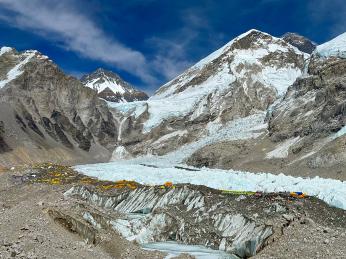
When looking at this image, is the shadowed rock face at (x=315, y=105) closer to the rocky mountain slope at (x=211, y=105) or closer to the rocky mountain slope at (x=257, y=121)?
the rocky mountain slope at (x=257, y=121)

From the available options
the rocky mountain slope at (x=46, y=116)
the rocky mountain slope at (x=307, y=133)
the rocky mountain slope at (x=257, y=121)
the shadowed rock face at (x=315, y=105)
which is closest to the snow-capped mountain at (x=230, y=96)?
the rocky mountain slope at (x=257, y=121)

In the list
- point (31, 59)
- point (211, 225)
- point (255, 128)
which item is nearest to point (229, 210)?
point (211, 225)

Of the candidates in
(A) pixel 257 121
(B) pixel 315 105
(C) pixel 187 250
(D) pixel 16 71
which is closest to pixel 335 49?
(B) pixel 315 105

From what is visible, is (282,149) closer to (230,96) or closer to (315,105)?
(315,105)

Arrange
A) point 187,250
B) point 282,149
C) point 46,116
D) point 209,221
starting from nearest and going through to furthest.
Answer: point 187,250, point 209,221, point 282,149, point 46,116

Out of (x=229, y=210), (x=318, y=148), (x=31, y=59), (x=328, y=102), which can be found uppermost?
(x=31, y=59)

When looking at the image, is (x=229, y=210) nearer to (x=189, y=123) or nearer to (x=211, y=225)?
(x=211, y=225)

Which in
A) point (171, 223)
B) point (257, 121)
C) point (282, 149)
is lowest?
point (171, 223)

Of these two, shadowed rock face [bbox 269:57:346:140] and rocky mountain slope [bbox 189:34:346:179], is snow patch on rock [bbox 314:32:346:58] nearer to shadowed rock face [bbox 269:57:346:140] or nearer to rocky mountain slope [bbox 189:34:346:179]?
rocky mountain slope [bbox 189:34:346:179]

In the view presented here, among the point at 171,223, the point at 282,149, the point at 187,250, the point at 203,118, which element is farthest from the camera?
the point at 203,118
